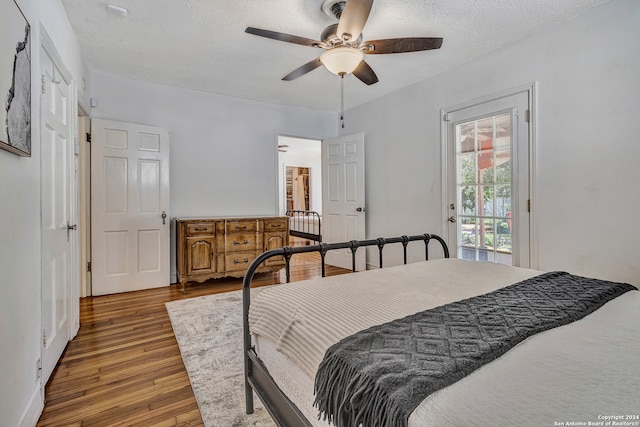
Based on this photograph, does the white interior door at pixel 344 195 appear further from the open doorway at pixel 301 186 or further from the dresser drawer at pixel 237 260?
the open doorway at pixel 301 186

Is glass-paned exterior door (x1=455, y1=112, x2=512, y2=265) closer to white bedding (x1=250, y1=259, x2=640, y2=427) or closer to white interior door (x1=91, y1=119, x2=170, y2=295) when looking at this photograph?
white bedding (x1=250, y1=259, x2=640, y2=427)

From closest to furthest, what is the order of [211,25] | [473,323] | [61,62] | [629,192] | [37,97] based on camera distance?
[473,323], [37,97], [61,62], [629,192], [211,25]

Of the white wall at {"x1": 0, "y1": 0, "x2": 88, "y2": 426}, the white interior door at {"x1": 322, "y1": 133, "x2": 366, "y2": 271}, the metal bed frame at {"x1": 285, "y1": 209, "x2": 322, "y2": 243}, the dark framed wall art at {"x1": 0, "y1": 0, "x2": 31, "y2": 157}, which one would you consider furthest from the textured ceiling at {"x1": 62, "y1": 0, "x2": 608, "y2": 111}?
the metal bed frame at {"x1": 285, "y1": 209, "x2": 322, "y2": 243}

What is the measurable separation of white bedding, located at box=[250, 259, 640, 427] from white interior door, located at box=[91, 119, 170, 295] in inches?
117

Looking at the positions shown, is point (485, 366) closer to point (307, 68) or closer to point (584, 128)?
point (307, 68)

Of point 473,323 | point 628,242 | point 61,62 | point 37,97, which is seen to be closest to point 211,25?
point 61,62

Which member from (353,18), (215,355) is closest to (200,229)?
(215,355)

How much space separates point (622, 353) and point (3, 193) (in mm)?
2194

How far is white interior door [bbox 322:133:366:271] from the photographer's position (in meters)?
4.68

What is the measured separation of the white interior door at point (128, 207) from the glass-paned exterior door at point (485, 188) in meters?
3.55

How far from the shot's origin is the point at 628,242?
2338 millimetres

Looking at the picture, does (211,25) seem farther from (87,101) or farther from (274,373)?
(274,373)

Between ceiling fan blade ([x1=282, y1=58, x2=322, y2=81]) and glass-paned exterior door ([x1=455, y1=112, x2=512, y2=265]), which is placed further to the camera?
glass-paned exterior door ([x1=455, y1=112, x2=512, y2=265])

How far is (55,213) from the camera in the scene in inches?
79.2
